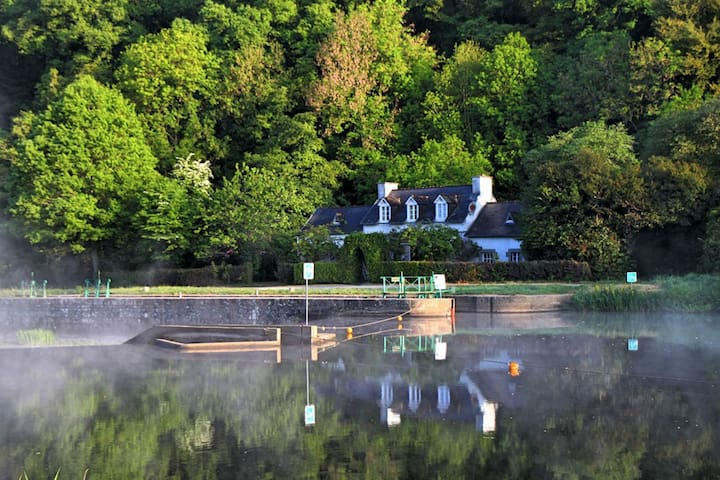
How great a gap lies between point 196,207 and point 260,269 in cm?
625

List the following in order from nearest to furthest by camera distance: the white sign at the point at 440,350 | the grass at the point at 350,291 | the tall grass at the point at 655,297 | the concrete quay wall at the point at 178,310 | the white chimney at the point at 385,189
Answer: the white sign at the point at 440,350
the tall grass at the point at 655,297
the concrete quay wall at the point at 178,310
the grass at the point at 350,291
the white chimney at the point at 385,189

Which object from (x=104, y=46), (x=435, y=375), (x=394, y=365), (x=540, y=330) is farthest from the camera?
(x=104, y=46)

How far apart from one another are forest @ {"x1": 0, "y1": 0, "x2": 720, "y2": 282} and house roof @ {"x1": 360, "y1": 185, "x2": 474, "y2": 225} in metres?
3.85

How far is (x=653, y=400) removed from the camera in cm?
2189

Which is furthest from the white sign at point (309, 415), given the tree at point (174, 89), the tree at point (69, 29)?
the tree at point (69, 29)

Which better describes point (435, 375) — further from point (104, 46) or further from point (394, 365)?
point (104, 46)

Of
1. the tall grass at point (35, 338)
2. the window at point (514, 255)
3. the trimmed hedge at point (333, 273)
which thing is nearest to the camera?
the tall grass at point (35, 338)

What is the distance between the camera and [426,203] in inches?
2339

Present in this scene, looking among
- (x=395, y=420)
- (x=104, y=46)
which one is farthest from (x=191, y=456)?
(x=104, y=46)

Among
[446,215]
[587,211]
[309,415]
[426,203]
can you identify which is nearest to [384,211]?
[426,203]

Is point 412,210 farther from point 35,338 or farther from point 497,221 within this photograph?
point 35,338

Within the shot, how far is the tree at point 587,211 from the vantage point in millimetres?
48625

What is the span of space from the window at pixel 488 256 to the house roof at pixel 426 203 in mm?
2590

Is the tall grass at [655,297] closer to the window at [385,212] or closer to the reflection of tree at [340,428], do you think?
the reflection of tree at [340,428]
